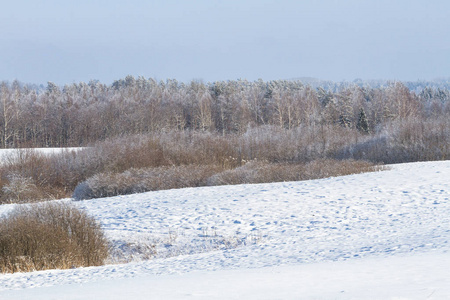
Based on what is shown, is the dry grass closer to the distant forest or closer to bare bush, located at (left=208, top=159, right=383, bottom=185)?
bare bush, located at (left=208, top=159, right=383, bottom=185)

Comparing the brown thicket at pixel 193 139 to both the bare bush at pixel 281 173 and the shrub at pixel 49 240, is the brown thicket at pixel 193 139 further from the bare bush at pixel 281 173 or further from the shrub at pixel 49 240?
the shrub at pixel 49 240

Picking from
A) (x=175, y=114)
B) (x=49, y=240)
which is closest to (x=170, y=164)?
(x=49, y=240)

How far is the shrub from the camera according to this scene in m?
8.71

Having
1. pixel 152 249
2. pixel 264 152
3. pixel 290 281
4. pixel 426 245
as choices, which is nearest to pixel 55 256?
pixel 152 249

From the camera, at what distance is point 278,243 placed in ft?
33.8

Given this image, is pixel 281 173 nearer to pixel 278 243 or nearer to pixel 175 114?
pixel 278 243

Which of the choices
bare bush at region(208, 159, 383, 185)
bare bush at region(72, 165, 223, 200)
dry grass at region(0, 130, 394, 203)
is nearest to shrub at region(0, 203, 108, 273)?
dry grass at region(0, 130, 394, 203)

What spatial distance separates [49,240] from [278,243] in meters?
4.55

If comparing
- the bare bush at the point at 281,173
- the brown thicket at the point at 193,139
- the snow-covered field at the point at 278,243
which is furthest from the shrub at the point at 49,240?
the bare bush at the point at 281,173

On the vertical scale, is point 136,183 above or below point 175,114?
below

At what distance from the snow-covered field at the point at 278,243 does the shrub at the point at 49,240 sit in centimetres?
Answer: 70

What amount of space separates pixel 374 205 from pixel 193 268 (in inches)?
295

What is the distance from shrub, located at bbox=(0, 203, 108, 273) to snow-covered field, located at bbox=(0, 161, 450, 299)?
2.30 feet

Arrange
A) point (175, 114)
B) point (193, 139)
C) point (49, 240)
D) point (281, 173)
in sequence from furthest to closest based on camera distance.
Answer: point (175, 114) < point (193, 139) < point (281, 173) < point (49, 240)
